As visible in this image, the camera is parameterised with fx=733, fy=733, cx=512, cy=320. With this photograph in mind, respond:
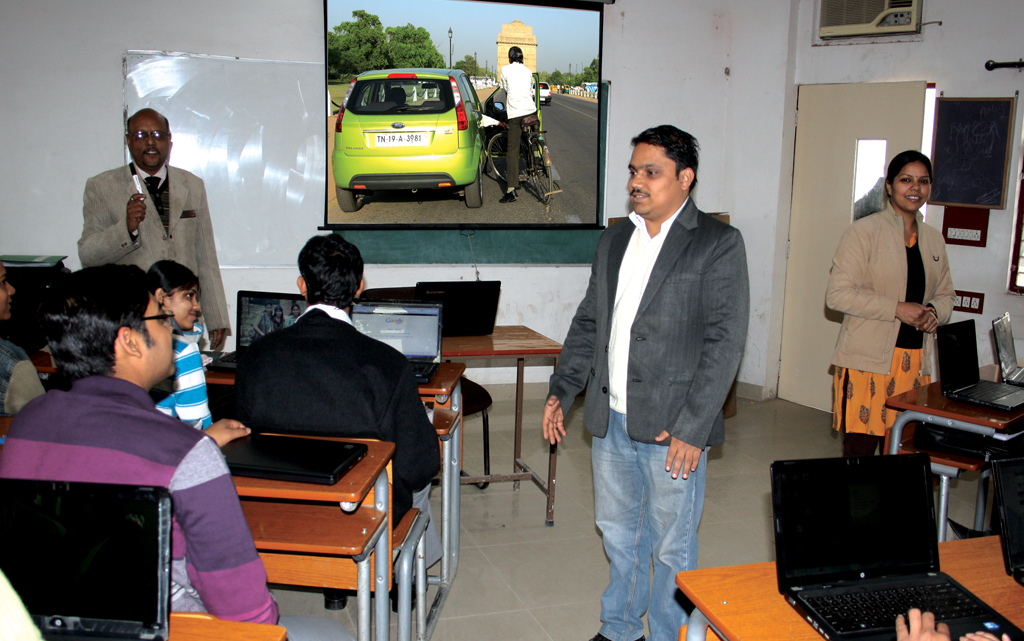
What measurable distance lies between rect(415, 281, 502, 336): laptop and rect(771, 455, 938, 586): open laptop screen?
2242mm

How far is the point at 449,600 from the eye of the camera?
276cm

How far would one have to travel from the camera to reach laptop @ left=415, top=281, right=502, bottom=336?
11.6 feet

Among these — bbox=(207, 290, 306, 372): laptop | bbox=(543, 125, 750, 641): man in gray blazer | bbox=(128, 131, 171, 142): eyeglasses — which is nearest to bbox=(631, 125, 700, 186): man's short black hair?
bbox=(543, 125, 750, 641): man in gray blazer

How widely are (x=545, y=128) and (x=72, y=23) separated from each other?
9.98 ft

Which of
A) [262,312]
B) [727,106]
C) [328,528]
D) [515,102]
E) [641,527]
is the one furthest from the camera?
[727,106]

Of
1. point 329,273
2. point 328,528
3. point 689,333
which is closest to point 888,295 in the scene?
point 689,333

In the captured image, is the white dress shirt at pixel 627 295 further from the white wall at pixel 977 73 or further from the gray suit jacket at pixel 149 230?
the white wall at pixel 977 73

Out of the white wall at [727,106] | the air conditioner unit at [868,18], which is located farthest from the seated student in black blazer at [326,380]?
the air conditioner unit at [868,18]

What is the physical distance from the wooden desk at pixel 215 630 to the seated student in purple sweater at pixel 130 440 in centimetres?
5

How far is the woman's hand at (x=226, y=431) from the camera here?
1795 mm

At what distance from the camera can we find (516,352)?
3.37 m

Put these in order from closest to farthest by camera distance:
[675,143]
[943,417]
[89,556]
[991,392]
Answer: [89,556]
[675,143]
[943,417]
[991,392]

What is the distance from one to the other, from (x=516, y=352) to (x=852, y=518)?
2050 millimetres

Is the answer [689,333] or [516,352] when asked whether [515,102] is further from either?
[689,333]
